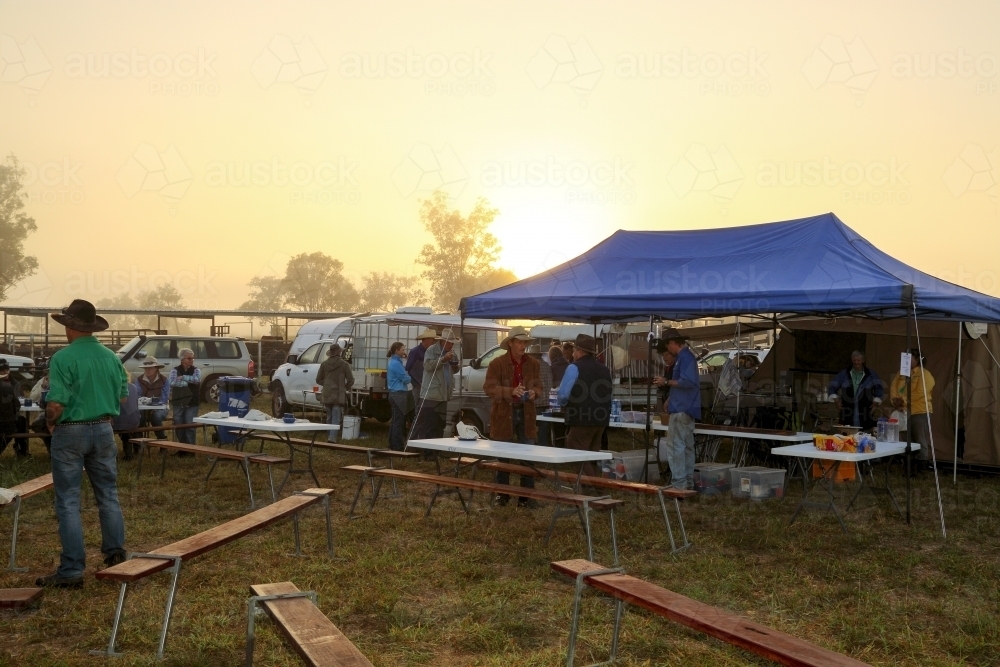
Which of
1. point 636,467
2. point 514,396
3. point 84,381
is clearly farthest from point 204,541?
point 636,467

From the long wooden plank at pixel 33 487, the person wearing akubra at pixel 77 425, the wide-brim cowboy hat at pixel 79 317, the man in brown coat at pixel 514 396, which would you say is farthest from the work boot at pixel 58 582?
the man in brown coat at pixel 514 396

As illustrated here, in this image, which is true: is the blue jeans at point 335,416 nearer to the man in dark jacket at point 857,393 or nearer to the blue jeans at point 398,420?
the blue jeans at point 398,420

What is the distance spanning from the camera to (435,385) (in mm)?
11859

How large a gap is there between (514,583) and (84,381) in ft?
9.27

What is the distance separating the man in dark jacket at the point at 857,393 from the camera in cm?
1109

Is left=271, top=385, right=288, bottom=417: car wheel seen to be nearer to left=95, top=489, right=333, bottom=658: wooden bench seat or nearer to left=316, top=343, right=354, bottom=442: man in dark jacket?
left=316, top=343, right=354, bottom=442: man in dark jacket

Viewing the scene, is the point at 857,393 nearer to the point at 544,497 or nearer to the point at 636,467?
the point at 636,467

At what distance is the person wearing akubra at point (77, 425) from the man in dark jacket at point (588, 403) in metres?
4.02

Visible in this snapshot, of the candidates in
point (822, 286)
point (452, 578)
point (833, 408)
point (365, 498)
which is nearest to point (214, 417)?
point (365, 498)

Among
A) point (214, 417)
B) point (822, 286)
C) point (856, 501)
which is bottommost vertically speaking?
point (856, 501)

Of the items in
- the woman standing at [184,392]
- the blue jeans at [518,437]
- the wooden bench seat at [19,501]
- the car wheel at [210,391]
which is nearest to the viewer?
the wooden bench seat at [19,501]

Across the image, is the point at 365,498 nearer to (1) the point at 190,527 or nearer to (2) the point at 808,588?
(1) the point at 190,527

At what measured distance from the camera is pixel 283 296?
10000 centimetres

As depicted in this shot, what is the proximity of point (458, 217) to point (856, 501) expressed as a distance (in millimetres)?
54491
